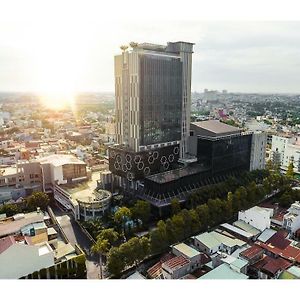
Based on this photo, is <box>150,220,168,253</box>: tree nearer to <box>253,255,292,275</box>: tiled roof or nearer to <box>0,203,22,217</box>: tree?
<box>253,255,292,275</box>: tiled roof

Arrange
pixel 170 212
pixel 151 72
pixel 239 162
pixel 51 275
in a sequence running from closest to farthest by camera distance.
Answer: pixel 51 275
pixel 170 212
pixel 151 72
pixel 239 162

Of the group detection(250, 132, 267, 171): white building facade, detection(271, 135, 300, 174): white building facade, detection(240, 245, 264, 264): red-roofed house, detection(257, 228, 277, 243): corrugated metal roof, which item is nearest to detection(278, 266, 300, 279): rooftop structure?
detection(240, 245, 264, 264): red-roofed house

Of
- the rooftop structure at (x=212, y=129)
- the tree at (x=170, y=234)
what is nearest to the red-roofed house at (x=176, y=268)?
the tree at (x=170, y=234)

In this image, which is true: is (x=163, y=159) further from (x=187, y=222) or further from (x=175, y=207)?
(x=187, y=222)

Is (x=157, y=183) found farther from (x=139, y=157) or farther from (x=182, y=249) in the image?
(x=182, y=249)

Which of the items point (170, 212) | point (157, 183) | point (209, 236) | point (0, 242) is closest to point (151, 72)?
point (157, 183)

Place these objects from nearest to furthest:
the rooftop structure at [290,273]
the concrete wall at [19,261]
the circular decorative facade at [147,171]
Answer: the concrete wall at [19,261]
the rooftop structure at [290,273]
the circular decorative facade at [147,171]

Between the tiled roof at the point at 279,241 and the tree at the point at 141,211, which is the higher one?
the tree at the point at 141,211

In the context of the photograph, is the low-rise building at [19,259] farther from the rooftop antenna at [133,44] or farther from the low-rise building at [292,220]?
the rooftop antenna at [133,44]
